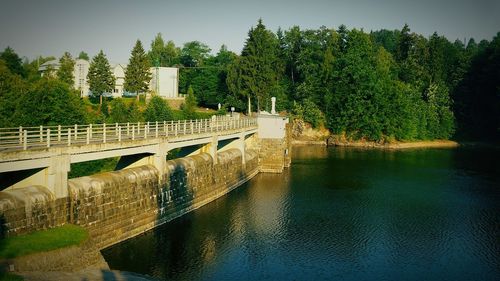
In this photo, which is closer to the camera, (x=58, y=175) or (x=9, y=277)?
(x=9, y=277)

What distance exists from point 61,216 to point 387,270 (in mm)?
21239

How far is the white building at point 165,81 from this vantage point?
121688 mm

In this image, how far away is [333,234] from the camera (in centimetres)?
3703

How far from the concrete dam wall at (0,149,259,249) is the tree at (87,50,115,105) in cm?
5653

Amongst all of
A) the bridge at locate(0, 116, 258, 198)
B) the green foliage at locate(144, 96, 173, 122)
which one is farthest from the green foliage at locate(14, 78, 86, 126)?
the green foliage at locate(144, 96, 173, 122)

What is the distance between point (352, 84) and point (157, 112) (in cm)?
4542

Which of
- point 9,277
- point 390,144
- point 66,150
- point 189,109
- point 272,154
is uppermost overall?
point 189,109

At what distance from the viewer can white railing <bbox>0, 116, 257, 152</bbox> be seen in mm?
27828

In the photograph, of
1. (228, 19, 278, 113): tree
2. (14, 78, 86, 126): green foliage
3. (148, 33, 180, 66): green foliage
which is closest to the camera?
(14, 78, 86, 126): green foliage

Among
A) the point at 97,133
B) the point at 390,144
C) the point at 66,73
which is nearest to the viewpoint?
the point at 97,133

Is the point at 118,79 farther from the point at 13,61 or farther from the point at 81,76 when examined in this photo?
the point at 13,61

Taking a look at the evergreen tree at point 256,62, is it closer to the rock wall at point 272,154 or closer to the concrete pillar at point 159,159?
the rock wall at point 272,154

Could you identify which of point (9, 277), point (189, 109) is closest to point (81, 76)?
point (189, 109)

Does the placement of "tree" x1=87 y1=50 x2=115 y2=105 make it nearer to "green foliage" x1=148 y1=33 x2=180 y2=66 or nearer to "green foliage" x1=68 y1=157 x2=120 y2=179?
"green foliage" x1=68 y1=157 x2=120 y2=179
